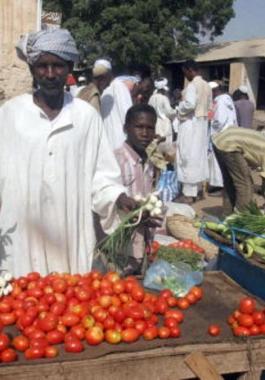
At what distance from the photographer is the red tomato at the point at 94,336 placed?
2.53 metres

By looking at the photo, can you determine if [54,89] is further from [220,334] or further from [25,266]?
[220,334]

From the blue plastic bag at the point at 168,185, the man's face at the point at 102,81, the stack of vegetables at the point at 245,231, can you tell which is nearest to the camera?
the stack of vegetables at the point at 245,231

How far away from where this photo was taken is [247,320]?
2.72 m

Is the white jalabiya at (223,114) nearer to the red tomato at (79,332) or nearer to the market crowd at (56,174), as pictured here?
the market crowd at (56,174)

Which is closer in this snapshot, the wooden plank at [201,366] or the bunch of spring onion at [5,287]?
the wooden plank at [201,366]

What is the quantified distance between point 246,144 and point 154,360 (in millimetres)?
4711

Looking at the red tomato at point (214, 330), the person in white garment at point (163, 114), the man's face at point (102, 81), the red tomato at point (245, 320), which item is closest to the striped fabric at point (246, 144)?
the man's face at point (102, 81)

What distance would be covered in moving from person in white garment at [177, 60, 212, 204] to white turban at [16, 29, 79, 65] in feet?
19.2

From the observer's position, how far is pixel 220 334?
270cm

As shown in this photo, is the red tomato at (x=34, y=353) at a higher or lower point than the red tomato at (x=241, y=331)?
higher

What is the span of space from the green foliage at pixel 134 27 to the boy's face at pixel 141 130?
19.9m

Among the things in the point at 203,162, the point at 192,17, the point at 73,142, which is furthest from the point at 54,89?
the point at 192,17

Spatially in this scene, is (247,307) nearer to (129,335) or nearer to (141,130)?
(129,335)

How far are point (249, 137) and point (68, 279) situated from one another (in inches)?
166
